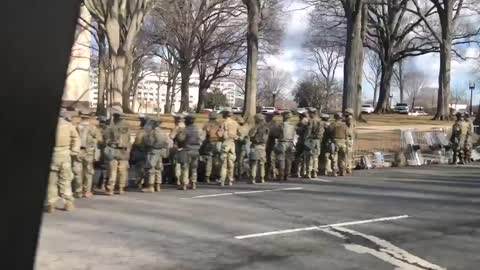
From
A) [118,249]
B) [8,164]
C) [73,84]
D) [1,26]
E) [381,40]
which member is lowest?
[118,249]

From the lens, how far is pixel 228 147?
14.4 m

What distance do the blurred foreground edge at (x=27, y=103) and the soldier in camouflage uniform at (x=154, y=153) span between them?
10.2m

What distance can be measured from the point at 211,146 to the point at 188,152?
94 centimetres

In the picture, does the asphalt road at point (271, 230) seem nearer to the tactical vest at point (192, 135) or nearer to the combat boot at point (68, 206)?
the combat boot at point (68, 206)

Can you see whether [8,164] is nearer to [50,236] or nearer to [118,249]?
[118,249]

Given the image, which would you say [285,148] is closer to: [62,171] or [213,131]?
[213,131]

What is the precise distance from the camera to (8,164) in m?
2.59

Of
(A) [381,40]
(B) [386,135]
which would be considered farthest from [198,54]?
(B) [386,135]

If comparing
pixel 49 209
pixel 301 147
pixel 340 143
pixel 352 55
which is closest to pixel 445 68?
pixel 352 55

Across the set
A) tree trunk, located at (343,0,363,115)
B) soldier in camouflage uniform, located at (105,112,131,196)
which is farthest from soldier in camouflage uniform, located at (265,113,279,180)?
tree trunk, located at (343,0,363,115)

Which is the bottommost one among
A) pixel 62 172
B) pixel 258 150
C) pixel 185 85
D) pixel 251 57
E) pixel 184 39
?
pixel 62 172

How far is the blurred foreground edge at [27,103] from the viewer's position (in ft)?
7.98

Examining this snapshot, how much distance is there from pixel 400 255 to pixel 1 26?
6152 millimetres

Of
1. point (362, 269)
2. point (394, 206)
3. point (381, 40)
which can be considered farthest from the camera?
point (381, 40)
